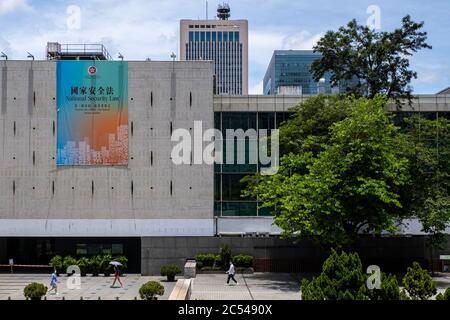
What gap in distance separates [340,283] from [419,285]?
6662 mm

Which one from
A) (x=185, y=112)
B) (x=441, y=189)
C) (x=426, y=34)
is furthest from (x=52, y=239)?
(x=426, y=34)

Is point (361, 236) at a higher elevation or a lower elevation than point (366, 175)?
lower

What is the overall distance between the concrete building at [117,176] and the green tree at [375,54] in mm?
9877

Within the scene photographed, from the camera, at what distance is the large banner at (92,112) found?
4656 cm

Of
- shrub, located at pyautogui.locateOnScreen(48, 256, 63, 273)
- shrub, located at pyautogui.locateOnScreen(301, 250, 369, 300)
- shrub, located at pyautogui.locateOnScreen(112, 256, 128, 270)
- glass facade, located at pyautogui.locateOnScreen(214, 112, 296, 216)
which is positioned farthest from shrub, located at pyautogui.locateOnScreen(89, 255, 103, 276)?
shrub, located at pyautogui.locateOnScreen(301, 250, 369, 300)

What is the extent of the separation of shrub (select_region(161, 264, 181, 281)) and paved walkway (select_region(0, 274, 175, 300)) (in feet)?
1.81

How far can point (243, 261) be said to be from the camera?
43.8 metres

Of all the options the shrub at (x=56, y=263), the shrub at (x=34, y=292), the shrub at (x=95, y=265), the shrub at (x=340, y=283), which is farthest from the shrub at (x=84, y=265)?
the shrub at (x=340, y=283)

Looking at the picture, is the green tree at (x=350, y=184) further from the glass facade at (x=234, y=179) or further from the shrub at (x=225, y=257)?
the glass facade at (x=234, y=179)

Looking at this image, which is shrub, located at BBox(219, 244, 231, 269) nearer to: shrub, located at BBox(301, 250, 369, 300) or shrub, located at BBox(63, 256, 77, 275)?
shrub, located at BBox(63, 256, 77, 275)

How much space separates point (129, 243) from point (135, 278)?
4881 millimetres

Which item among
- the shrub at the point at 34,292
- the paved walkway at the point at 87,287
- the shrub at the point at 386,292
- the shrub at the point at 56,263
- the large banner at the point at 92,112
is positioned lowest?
the paved walkway at the point at 87,287

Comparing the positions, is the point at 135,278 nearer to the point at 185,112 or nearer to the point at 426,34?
the point at 185,112

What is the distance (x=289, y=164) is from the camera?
3925 centimetres
